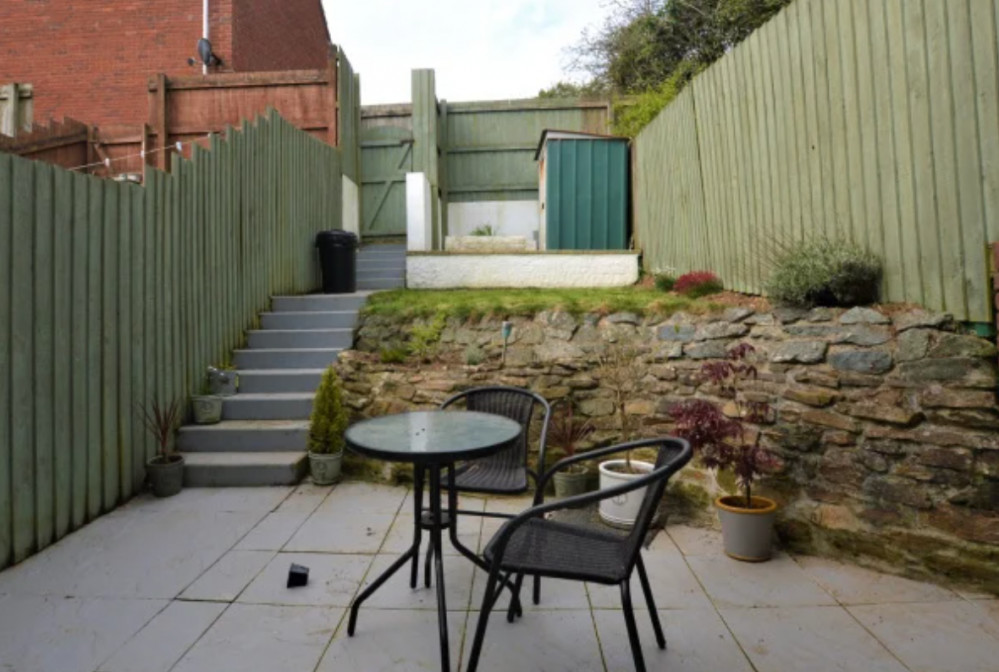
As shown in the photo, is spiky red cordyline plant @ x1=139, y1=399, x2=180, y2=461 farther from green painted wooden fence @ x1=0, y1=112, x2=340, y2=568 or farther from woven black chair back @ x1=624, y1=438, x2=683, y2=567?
woven black chair back @ x1=624, y1=438, x2=683, y2=567

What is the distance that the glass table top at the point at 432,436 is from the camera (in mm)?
2299

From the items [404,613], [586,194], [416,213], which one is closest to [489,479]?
[404,613]

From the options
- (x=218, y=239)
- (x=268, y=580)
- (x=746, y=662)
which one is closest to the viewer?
(x=746, y=662)

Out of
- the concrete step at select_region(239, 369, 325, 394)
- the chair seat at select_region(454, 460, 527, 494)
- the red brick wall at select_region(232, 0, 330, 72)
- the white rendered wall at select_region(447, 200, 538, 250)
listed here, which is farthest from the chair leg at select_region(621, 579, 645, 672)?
the red brick wall at select_region(232, 0, 330, 72)

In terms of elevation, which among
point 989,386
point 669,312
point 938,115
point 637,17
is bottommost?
point 989,386

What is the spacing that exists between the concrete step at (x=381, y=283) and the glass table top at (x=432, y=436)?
5203 mm

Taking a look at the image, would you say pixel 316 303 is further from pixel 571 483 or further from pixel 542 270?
pixel 571 483

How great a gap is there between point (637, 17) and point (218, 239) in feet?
39.0

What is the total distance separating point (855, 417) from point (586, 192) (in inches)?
228

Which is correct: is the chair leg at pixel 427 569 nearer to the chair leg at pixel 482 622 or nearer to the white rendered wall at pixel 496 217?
the chair leg at pixel 482 622

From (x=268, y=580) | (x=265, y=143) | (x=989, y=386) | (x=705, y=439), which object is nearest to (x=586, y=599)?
(x=705, y=439)

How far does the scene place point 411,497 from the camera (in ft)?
14.0

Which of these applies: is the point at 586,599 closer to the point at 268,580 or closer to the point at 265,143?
the point at 268,580

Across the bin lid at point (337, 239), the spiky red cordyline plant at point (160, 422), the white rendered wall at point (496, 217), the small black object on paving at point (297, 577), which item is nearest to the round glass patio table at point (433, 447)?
the small black object on paving at point (297, 577)
